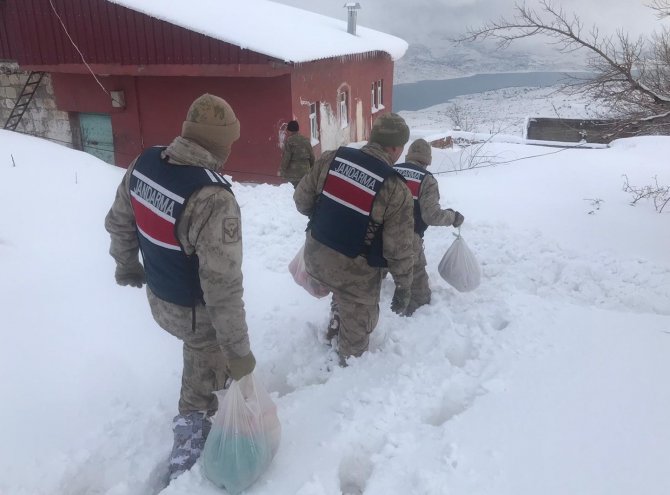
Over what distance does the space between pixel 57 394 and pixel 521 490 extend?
274cm

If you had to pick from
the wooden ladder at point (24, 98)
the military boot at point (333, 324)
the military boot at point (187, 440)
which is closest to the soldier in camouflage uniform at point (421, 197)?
the military boot at point (333, 324)

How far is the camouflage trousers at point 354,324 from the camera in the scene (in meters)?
3.27

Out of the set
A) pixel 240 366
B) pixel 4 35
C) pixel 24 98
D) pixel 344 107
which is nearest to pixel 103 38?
pixel 24 98

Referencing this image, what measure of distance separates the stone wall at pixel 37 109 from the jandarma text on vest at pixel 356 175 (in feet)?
38.5

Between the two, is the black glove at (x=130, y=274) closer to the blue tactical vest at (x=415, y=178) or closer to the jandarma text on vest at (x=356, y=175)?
the jandarma text on vest at (x=356, y=175)

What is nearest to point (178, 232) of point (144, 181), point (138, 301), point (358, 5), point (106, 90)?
point (144, 181)

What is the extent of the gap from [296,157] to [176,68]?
174 inches

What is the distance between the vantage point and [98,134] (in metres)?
12.1

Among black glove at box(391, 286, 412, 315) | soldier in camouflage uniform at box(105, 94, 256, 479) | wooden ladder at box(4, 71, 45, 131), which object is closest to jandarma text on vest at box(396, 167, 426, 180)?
black glove at box(391, 286, 412, 315)

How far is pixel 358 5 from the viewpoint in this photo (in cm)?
1580

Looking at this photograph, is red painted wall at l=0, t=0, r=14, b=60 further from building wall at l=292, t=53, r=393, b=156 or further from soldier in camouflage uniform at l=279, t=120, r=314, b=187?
soldier in camouflage uniform at l=279, t=120, r=314, b=187

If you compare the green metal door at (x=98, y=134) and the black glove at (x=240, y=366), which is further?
the green metal door at (x=98, y=134)

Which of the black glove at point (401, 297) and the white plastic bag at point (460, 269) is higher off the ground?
the black glove at point (401, 297)

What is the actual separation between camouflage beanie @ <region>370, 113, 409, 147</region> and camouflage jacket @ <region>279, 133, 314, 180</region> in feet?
12.2
